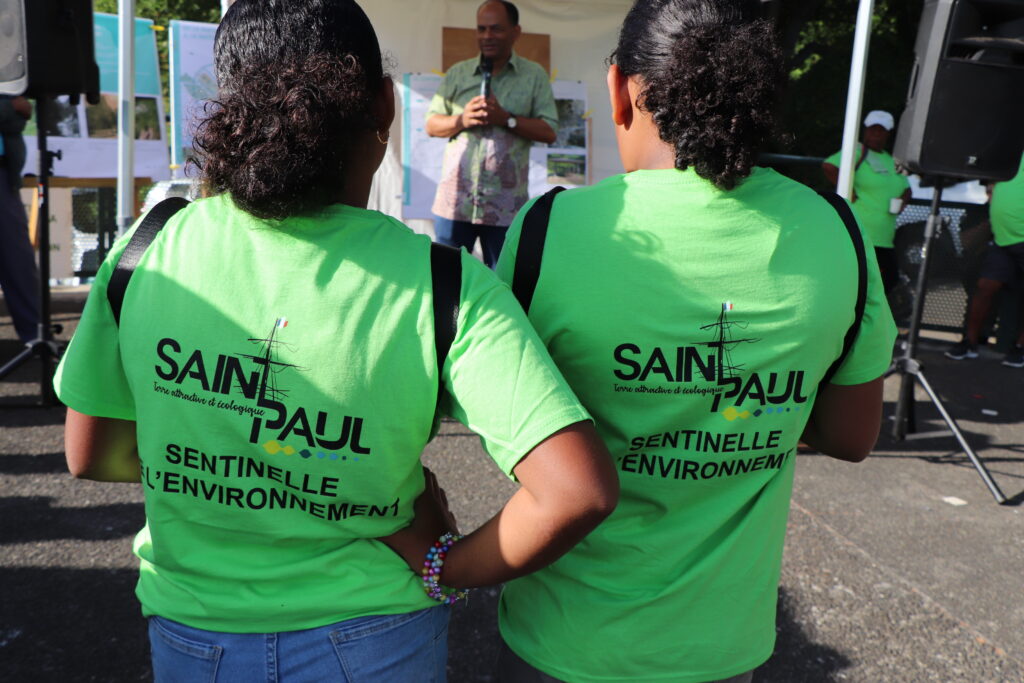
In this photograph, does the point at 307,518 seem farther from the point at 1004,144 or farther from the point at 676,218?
the point at 1004,144

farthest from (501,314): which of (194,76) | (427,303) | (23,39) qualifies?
(194,76)

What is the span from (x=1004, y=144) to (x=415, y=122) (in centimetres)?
384

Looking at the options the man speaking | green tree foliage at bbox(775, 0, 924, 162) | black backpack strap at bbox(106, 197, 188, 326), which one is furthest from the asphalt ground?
green tree foliage at bbox(775, 0, 924, 162)

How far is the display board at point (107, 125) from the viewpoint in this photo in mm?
7984

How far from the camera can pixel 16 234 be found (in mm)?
5363

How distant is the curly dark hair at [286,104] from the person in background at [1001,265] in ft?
22.3

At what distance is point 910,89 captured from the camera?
14.7ft

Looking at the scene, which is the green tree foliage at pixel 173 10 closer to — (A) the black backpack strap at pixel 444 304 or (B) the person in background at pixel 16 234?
(B) the person in background at pixel 16 234

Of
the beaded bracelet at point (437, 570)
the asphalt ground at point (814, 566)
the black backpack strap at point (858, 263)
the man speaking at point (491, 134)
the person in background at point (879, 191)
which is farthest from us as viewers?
the person in background at point (879, 191)

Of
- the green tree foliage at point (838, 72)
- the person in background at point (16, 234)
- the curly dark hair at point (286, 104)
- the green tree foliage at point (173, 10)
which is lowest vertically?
the person in background at point (16, 234)

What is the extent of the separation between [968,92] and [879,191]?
9.89ft

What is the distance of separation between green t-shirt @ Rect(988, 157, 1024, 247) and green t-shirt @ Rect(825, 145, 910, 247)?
712 millimetres

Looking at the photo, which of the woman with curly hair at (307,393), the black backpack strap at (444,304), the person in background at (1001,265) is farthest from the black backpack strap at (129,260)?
the person in background at (1001,265)

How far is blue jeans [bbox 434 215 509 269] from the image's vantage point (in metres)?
4.76
